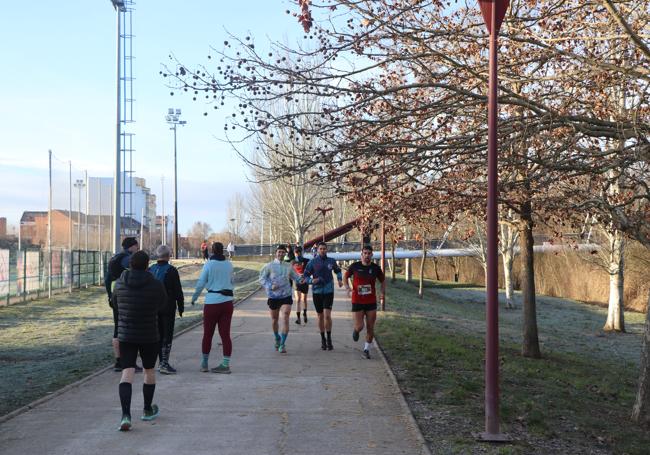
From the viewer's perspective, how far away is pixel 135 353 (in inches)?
290

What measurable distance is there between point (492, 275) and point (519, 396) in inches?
145

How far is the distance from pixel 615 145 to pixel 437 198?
3.18 metres

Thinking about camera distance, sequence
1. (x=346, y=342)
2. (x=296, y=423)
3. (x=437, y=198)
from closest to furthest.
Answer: (x=296, y=423), (x=437, y=198), (x=346, y=342)

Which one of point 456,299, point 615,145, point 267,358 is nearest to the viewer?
point 615,145

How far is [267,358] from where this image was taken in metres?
12.2

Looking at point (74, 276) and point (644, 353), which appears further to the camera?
point (74, 276)

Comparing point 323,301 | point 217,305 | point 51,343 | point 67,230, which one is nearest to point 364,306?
point 323,301

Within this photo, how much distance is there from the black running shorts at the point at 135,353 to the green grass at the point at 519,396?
2.90 metres

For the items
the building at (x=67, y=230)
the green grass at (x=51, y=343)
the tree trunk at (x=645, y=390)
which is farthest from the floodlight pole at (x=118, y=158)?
the tree trunk at (x=645, y=390)

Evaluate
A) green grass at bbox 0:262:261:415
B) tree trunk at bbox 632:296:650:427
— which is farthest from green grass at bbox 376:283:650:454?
green grass at bbox 0:262:261:415

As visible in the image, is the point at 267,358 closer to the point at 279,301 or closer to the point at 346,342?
the point at 279,301

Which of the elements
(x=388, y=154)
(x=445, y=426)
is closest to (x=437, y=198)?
(x=388, y=154)

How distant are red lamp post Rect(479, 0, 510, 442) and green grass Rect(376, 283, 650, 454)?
0.31 m

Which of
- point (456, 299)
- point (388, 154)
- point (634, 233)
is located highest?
point (388, 154)
